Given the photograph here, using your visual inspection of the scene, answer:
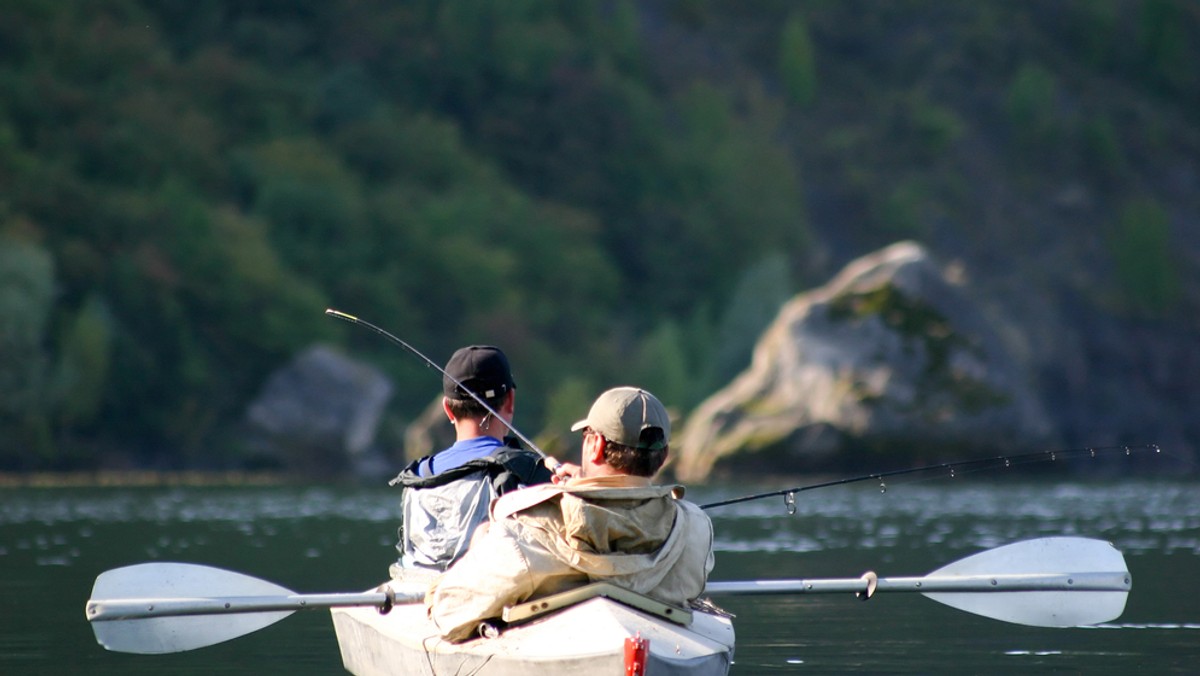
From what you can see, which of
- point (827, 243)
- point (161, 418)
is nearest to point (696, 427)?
point (161, 418)

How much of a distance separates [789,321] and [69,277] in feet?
87.1

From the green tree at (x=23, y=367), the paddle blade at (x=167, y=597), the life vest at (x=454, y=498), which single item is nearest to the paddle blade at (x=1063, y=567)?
the life vest at (x=454, y=498)

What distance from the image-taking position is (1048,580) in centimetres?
1018

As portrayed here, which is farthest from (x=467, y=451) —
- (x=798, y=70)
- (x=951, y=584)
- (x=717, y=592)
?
(x=798, y=70)

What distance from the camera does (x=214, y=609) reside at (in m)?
9.48

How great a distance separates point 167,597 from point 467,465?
159 centimetres

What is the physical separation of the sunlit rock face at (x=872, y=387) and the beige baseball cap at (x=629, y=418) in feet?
116

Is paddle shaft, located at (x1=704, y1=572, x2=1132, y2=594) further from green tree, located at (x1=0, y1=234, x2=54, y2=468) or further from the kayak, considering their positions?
green tree, located at (x1=0, y1=234, x2=54, y2=468)

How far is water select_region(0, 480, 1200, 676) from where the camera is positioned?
11.7m

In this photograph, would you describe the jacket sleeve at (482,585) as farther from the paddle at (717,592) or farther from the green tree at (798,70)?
the green tree at (798,70)

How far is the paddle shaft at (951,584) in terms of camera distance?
9.66 metres

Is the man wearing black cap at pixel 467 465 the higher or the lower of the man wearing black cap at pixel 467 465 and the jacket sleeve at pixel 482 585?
the higher

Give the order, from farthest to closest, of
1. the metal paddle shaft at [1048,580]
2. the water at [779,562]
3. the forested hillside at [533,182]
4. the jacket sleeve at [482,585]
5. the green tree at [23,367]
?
1. the forested hillside at [533,182]
2. the green tree at [23,367]
3. the water at [779,562]
4. the metal paddle shaft at [1048,580]
5. the jacket sleeve at [482,585]

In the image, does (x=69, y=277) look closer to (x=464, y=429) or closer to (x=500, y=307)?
(x=500, y=307)
